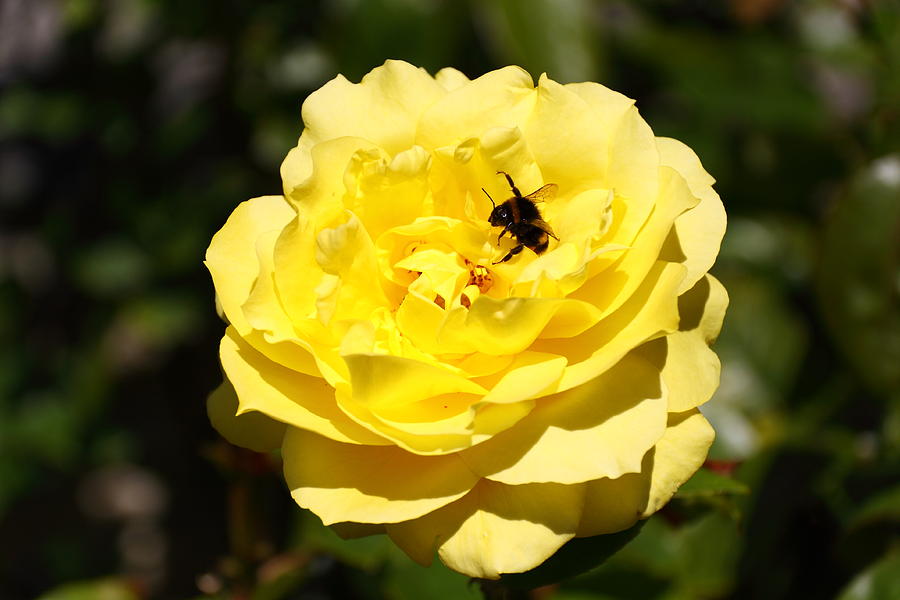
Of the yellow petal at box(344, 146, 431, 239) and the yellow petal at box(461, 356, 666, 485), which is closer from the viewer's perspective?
the yellow petal at box(461, 356, 666, 485)

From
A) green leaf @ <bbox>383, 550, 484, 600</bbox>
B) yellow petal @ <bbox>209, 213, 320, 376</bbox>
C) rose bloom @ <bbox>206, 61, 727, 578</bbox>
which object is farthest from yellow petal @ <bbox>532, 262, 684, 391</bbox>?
green leaf @ <bbox>383, 550, 484, 600</bbox>

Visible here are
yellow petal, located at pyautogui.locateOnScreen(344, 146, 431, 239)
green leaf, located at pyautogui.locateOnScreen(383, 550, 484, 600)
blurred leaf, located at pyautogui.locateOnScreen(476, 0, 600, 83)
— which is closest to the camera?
yellow petal, located at pyautogui.locateOnScreen(344, 146, 431, 239)

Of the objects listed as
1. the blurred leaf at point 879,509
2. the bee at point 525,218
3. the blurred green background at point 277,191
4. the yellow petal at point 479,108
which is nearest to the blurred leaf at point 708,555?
the blurred green background at point 277,191

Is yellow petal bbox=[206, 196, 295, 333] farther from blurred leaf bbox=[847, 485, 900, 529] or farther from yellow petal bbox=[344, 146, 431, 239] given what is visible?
blurred leaf bbox=[847, 485, 900, 529]

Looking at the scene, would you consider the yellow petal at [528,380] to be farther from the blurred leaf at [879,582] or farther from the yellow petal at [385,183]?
the blurred leaf at [879,582]

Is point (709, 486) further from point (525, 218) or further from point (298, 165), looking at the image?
point (298, 165)

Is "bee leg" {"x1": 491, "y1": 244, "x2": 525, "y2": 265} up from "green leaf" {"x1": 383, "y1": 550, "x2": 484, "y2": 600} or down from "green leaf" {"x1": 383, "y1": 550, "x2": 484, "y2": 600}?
up

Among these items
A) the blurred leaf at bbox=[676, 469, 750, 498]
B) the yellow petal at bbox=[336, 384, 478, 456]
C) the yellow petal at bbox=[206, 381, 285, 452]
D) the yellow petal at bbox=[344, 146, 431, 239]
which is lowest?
the blurred leaf at bbox=[676, 469, 750, 498]
